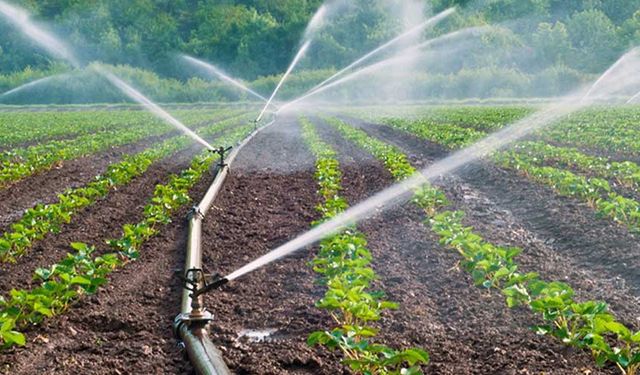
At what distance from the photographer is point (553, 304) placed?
409cm

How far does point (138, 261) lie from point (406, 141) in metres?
14.0

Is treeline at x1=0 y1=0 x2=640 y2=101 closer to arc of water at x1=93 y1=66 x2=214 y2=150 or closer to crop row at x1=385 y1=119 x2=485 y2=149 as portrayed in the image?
arc of water at x1=93 y1=66 x2=214 y2=150

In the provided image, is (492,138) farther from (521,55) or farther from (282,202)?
(521,55)

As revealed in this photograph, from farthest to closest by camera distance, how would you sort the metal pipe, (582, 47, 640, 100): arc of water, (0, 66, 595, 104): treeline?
(0, 66, 595, 104): treeline
(582, 47, 640, 100): arc of water
the metal pipe

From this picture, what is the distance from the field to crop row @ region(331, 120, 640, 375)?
16 mm

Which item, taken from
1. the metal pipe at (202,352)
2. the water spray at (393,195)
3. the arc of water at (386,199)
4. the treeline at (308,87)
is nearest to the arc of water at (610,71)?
the treeline at (308,87)

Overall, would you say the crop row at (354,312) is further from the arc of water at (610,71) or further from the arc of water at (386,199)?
the arc of water at (610,71)

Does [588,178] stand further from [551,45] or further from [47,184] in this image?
[551,45]

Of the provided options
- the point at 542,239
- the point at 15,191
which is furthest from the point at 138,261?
the point at 15,191

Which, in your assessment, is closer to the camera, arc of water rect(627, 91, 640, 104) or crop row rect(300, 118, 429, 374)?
crop row rect(300, 118, 429, 374)

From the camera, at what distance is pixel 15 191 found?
37.5 feet

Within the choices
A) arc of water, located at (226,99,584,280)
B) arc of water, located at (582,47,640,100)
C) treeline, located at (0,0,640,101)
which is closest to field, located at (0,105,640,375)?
arc of water, located at (226,99,584,280)

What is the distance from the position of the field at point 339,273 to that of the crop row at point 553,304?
0.02 meters

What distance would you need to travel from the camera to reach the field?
426cm
